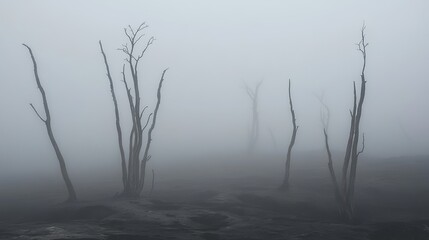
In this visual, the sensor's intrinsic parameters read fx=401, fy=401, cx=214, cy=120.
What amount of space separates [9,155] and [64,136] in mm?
38127

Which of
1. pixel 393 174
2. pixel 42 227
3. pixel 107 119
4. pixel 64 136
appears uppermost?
pixel 107 119

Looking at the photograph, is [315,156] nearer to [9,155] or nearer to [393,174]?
[393,174]

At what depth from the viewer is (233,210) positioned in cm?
1828

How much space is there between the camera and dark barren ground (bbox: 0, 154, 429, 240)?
13539mm

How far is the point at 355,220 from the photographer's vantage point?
16734 mm

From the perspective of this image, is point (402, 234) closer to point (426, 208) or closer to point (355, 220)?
point (355, 220)

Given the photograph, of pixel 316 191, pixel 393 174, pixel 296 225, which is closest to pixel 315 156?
pixel 393 174

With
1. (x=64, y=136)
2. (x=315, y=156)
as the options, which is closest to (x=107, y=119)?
(x=64, y=136)

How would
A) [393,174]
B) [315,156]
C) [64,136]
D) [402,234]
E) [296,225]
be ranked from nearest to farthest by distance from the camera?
[402,234] → [296,225] → [393,174] → [315,156] → [64,136]

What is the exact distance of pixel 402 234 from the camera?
13906 millimetres

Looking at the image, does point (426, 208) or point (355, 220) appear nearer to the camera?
point (355, 220)

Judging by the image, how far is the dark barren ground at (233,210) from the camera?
13539 millimetres

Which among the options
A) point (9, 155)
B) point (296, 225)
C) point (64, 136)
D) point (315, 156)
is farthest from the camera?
point (64, 136)

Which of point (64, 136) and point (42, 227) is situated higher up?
point (64, 136)
